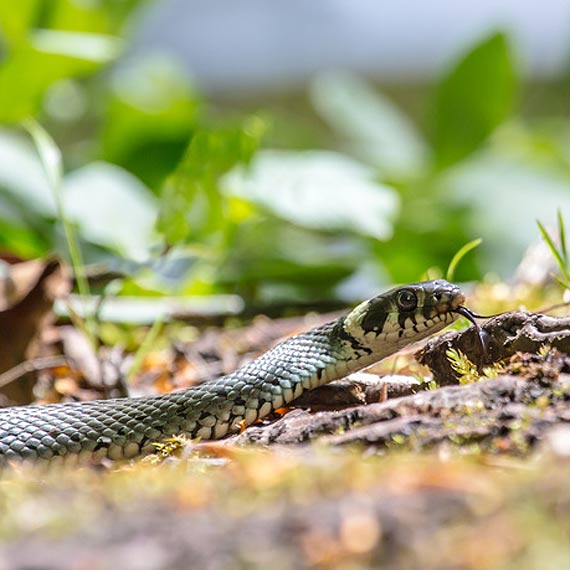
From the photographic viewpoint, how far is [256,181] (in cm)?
667

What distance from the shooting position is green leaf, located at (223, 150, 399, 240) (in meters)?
6.25

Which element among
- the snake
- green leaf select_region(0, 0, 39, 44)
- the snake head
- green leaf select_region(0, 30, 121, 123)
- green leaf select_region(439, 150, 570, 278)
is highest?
green leaf select_region(0, 0, 39, 44)

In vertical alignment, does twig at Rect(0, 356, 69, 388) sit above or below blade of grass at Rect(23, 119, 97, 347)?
below

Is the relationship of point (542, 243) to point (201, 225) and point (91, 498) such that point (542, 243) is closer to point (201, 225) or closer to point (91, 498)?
point (201, 225)

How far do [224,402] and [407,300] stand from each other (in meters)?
0.93

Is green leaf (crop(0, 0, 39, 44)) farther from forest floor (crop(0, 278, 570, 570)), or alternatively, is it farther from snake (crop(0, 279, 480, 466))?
forest floor (crop(0, 278, 570, 570))

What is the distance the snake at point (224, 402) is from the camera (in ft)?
12.6

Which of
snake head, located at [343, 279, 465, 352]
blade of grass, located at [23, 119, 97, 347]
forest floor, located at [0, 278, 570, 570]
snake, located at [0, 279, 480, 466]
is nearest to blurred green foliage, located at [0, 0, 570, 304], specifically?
blade of grass, located at [23, 119, 97, 347]

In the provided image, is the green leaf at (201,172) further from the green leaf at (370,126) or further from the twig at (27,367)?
the green leaf at (370,126)

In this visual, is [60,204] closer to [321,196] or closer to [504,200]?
[321,196]

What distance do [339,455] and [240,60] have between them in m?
19.8

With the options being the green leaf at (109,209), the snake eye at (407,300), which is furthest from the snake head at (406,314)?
the green leaf at (109,209)

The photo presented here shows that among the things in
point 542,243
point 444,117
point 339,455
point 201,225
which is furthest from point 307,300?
point 339,455

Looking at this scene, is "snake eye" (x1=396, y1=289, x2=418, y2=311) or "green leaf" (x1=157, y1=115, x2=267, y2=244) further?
"green leaf" (x1=157, y1=115, x2=267, y2=244)
